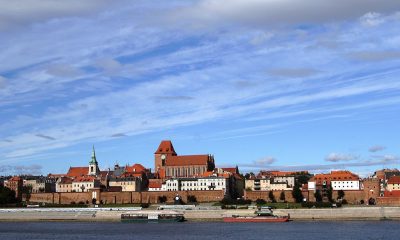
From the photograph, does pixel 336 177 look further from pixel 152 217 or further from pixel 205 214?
pixel 152 217

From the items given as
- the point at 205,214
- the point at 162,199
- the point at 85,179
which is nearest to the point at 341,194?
the point at 162,199

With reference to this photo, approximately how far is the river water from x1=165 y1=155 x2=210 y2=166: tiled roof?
150 feet

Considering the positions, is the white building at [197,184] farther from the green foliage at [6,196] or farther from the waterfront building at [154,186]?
the green foliage at [6,196]

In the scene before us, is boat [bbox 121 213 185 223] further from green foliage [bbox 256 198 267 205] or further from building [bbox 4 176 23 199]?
building [bbox 4 176 23 199]

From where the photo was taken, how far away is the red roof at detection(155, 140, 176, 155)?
116 m

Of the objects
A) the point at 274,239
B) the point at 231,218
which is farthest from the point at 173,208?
the point at 274,239

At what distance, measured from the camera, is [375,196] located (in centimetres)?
8569

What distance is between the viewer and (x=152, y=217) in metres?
70.7

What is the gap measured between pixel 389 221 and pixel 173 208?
24.7 metres

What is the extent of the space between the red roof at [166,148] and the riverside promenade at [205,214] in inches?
1536

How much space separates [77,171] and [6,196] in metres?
27.1

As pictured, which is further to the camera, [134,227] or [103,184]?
[103,184]

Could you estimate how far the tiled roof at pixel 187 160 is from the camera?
111312mm

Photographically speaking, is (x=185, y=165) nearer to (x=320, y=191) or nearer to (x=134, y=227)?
(x=320, y=191)
